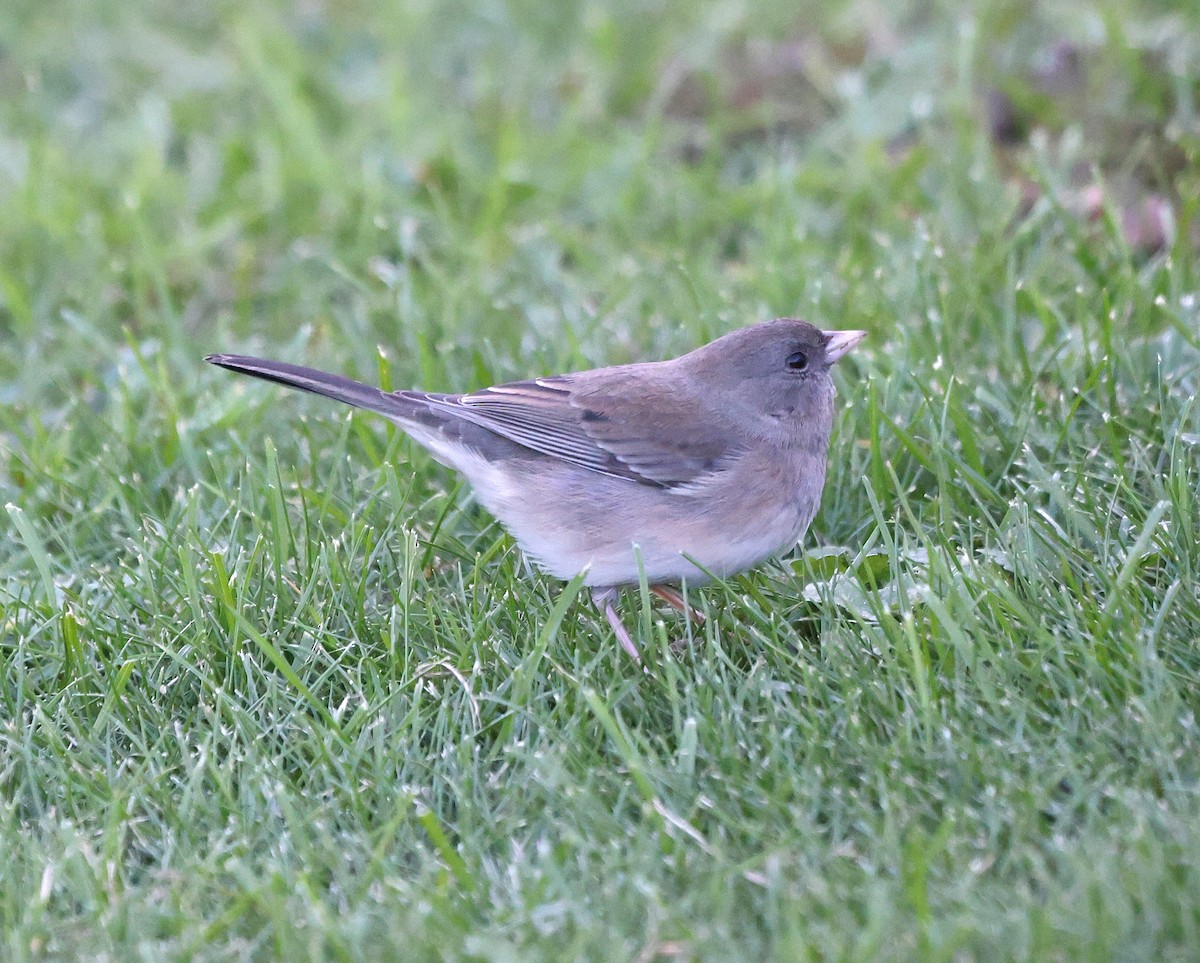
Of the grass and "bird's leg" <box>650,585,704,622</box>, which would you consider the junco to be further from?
the grass

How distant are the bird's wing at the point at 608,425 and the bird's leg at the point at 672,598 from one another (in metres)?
0.32

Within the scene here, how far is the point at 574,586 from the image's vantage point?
3.16 metres

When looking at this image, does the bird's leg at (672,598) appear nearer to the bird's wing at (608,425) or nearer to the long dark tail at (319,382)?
the bird's wing at (608,425)

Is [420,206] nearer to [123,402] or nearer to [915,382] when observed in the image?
[123,402]

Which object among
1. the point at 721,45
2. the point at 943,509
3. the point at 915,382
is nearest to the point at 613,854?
the point at 943,509

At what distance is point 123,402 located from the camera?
4.21m

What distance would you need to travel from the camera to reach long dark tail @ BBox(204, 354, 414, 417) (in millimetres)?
3479

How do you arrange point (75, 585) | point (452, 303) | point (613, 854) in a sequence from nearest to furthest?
1. point (613, 854)
2. point (75, 585)
3. point (452, 303)

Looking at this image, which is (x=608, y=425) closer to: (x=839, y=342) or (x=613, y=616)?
(x=613, y=616)

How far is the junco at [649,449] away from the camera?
3.37 meters

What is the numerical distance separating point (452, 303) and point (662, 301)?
0.72 m

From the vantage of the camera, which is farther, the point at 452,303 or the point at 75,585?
the point at 452,303

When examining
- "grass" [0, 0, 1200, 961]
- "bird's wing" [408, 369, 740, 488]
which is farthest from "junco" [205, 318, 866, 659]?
"grass" [0, 0, 1200, 961]

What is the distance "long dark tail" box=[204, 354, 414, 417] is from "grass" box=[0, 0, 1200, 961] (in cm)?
24
